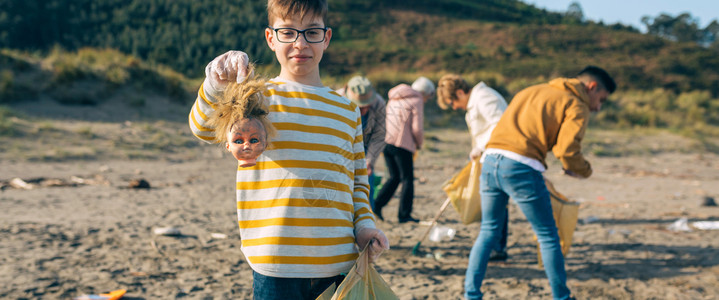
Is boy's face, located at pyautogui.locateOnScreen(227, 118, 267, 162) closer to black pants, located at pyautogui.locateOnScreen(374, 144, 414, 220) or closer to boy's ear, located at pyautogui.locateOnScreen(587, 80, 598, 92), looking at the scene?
boy's ear, located at pyautogui.locateOnScreen(587, 80, 598, 92)

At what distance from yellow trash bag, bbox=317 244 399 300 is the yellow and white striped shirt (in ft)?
0.17

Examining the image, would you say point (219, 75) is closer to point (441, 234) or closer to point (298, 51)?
point (298, 51)

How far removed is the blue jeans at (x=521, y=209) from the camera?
2.94 metres

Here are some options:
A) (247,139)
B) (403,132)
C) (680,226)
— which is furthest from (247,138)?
(680,226)

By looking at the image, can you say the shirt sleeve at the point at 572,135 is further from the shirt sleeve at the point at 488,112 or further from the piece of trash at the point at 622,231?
the piece of trash at the point at 622,231

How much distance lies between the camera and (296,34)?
156 cm

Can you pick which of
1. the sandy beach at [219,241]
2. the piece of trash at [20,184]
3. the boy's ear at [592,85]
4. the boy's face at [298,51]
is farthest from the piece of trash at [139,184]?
the boy's face at [298,51]

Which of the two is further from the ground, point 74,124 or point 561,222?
point 561,222

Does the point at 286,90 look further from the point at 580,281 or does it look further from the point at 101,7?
the point at 101,7

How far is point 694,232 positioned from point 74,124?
1140 cm

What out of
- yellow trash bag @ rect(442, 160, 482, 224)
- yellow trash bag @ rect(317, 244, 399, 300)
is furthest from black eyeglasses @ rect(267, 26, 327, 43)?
yellow trash bag @ rect(442, 160, 482, 224)

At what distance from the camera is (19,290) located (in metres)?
3.34

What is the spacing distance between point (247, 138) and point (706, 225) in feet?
19.2

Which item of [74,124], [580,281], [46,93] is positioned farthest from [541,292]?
[46,93]
